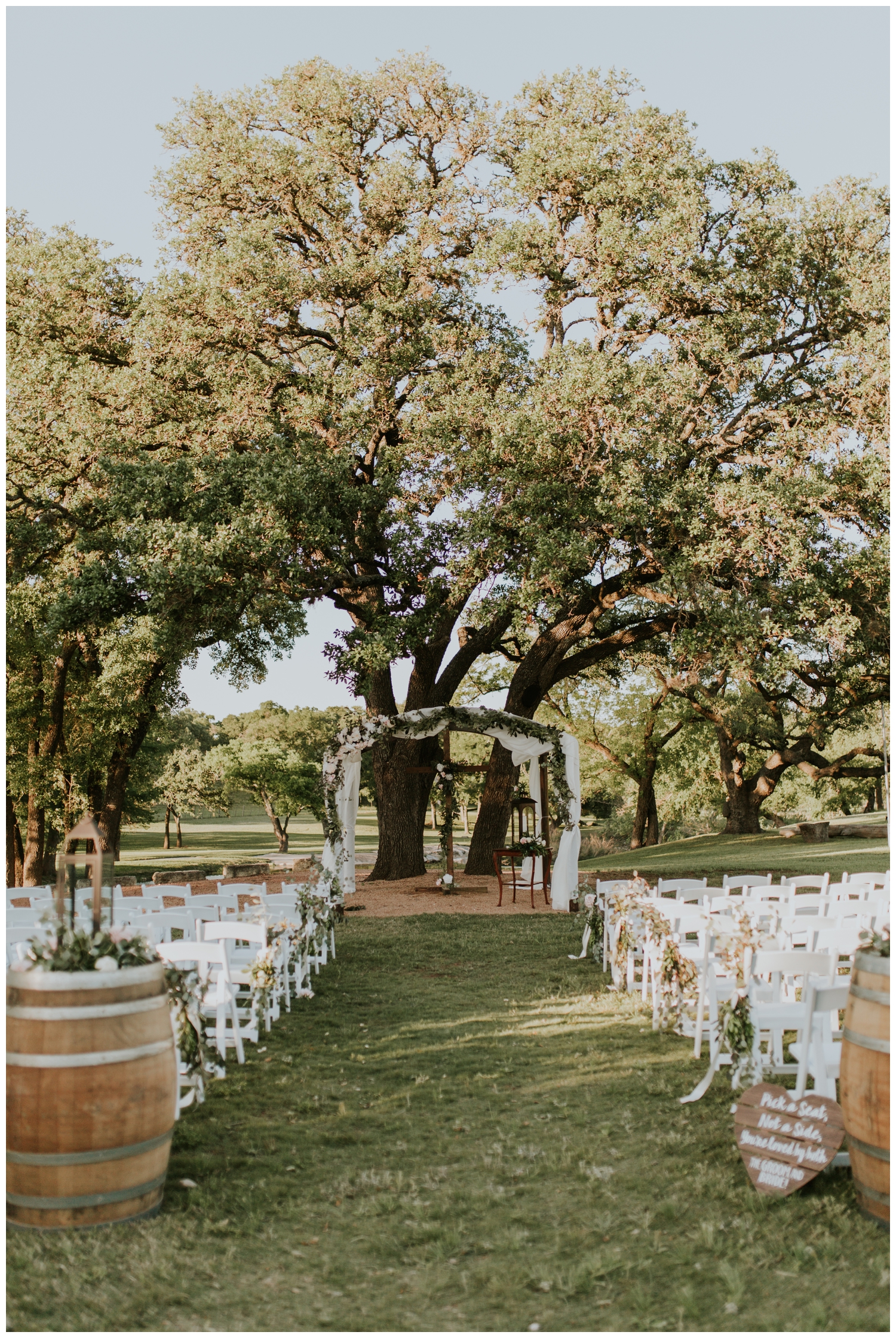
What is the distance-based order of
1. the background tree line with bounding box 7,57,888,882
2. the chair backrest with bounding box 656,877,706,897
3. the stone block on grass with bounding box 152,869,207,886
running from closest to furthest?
the chair backrest with bounding box 656,877,706,897 → the background tree line with bounding box 7,57,888,882 → the stone block on grass with bounding box 152,869,207,886

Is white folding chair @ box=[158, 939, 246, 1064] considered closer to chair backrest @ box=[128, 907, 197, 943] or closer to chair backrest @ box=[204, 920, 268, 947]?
chair backrest @ box=[204, 920, 268, 947]

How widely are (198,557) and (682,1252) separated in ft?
42.2

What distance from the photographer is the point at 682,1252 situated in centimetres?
397

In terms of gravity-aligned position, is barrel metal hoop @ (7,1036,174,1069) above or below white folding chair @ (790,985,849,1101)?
above

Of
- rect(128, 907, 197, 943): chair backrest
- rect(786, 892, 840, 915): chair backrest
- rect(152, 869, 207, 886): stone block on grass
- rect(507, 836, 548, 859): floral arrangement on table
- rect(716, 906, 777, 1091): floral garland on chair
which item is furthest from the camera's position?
rect(152, 869, 207, 886): stone block on grass

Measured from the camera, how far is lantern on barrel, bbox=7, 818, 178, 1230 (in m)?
4.07

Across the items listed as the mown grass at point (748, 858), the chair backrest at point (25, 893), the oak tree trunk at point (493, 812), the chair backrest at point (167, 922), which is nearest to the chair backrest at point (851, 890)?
the chair backrest at point (167, 922)

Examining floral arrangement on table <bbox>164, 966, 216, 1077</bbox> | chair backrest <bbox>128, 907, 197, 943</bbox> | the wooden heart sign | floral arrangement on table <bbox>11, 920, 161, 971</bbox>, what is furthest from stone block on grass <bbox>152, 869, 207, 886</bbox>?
the wooden heart sign

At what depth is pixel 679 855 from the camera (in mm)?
26312

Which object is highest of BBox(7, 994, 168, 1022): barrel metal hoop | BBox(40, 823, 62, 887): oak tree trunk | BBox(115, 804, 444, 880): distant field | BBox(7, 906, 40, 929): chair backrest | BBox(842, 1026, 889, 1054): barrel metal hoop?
BBox(7, 994, 168, 1022): barrel metal hoop

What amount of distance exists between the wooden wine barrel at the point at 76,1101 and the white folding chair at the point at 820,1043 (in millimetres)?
2933

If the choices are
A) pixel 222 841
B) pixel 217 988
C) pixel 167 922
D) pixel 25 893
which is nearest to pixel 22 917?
pixel 167 922

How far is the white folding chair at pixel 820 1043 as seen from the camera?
16.4 feet

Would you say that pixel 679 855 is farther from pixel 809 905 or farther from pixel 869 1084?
pixel 869 1084
